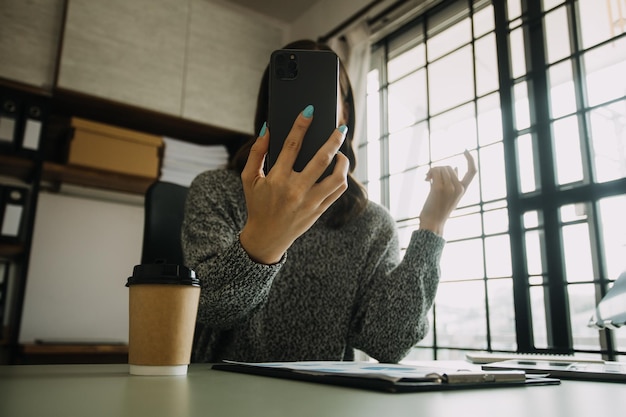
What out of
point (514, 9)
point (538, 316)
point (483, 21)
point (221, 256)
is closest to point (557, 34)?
point (514, 9)

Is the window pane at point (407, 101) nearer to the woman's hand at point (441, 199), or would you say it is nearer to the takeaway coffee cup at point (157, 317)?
the woman's hand at point (441, 199)

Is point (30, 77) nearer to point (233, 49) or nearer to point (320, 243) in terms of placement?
point (233, 49)

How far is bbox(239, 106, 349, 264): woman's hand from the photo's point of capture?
622 mm

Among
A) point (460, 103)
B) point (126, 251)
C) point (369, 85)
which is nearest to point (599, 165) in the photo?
point (460, 103)

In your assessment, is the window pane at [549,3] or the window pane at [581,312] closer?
the window pane at [581,312]

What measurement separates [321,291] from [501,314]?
103 centimetres

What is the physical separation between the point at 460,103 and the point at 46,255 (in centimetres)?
193

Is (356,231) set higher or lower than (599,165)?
lower

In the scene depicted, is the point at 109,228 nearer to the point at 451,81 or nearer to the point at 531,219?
the point at 451,81

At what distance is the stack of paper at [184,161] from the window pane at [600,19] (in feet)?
5.32

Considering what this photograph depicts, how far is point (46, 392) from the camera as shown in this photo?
1.29ft

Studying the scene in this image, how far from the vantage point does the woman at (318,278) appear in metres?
0.82

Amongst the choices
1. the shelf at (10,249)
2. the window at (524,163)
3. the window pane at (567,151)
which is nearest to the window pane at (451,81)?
the window at (524,163)

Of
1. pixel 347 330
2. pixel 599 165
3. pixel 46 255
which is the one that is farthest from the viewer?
pixel 46 255
